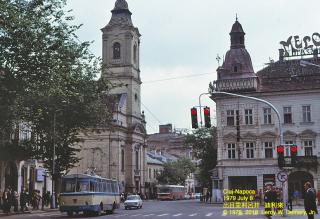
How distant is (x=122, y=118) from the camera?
87.9m

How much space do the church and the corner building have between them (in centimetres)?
2881

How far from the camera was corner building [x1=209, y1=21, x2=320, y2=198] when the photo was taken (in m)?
54.3

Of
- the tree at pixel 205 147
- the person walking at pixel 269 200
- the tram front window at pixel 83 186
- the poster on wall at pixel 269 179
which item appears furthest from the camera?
the tree at pixel 205 147

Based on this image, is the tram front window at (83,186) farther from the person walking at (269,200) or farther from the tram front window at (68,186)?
the person walking at (269,200)

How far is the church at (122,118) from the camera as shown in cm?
8381

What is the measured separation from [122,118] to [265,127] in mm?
36616

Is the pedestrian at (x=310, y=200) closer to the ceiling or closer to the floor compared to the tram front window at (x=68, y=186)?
closer to the floor

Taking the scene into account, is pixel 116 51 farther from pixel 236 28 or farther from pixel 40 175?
pixel 40 175

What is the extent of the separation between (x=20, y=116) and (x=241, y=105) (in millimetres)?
32279

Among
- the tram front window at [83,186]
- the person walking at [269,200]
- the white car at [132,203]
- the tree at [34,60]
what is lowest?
the white car at [132,203]

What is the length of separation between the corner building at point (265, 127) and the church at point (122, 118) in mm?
28810

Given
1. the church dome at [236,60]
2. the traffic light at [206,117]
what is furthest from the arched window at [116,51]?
the traffic light at [206,117]

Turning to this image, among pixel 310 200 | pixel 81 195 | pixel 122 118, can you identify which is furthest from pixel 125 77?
pixel 310 200

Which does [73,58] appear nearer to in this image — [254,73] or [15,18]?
[15,18]
